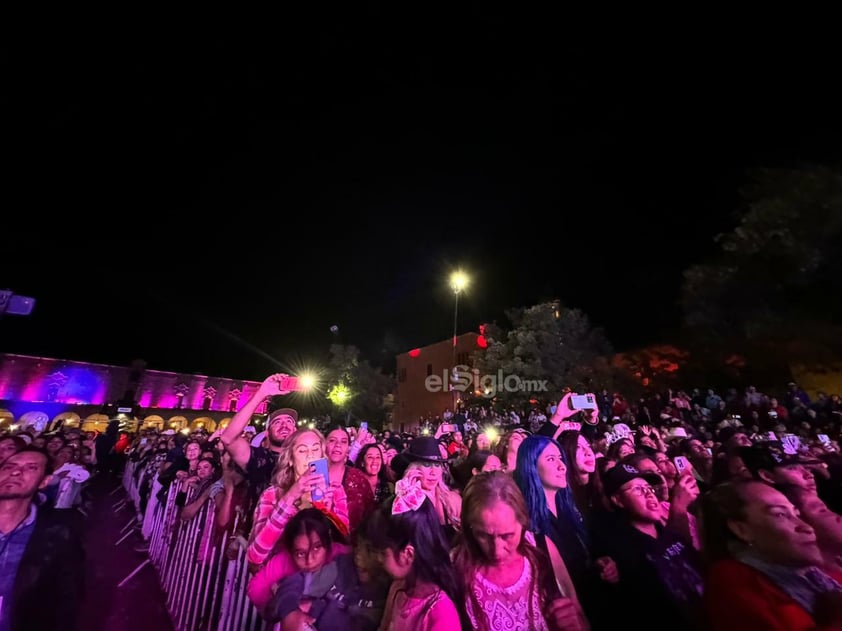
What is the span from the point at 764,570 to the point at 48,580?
4.72 m

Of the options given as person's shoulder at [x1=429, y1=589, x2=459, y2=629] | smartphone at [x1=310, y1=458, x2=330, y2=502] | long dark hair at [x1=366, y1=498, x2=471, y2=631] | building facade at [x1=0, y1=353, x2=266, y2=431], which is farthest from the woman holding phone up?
building facade at [x1=0, y1=353, x2=266, y2=431]

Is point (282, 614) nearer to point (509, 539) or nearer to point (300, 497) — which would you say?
point (300, 497)

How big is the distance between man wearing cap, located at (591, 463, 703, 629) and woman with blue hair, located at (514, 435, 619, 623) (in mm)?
102

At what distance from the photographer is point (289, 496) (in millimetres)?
2561

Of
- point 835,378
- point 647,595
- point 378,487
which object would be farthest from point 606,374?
point 647,595

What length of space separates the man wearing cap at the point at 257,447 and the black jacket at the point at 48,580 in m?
1.35

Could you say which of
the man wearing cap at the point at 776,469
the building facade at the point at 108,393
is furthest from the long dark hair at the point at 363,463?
the building facade at the point at 108,393

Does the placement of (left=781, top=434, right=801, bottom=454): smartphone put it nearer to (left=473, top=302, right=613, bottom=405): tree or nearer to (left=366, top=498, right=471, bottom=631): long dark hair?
(left=366, top=498, right=471, bottom=631): long dark hair

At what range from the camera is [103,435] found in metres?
12.8

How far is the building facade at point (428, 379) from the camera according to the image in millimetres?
31938

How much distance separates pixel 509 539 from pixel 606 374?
63.0ft

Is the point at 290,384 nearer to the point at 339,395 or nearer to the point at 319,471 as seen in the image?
the point at 319,471

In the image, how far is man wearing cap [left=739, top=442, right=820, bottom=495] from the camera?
2.62 m

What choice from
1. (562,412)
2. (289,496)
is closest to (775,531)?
(562,412)
